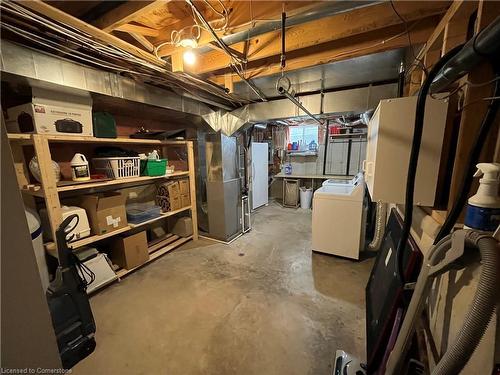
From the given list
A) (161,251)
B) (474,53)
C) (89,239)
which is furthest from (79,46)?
(161,251)

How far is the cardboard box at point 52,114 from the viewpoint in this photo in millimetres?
1688

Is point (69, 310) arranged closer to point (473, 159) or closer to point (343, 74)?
point (473, 159)

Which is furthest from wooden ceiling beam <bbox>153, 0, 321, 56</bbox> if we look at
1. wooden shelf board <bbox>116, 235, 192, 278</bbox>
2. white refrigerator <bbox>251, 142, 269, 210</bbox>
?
white refrigerator <bbox>251, 142, 269, 210</bbox>

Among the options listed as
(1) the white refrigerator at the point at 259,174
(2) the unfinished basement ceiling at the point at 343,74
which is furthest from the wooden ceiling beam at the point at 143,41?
(1) the white refrigerator at the point at 259,174

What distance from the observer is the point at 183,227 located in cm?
340

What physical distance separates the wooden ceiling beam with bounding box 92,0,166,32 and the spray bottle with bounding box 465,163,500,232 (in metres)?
1.59

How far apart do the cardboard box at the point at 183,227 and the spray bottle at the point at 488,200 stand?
327 cm

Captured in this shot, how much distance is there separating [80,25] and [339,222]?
2995 mm

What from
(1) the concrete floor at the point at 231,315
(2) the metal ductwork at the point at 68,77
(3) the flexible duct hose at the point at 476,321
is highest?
(2) the metal ductwork at the point at 68,77

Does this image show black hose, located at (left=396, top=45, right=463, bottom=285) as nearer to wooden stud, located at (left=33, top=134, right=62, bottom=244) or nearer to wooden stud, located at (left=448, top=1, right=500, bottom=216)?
wooden stud, located at (left=448, top=1, right=500, bottom=216)

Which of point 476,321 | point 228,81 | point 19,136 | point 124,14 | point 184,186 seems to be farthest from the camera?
point 184,186

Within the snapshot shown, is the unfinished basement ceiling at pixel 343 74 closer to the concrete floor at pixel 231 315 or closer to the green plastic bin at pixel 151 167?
the green plastic bin at pixel 151 167

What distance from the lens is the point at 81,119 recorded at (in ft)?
6.38

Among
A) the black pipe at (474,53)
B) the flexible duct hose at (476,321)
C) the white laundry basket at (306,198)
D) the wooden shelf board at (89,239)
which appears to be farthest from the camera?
the white laundry basket at (306,198)
